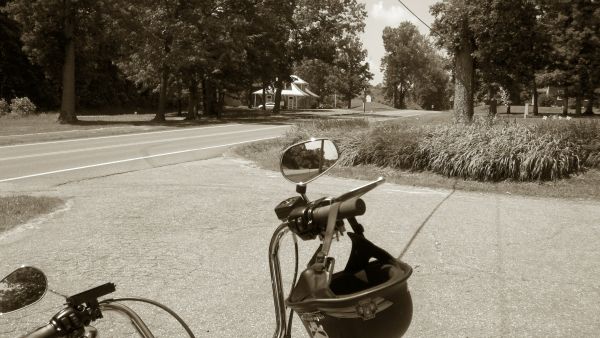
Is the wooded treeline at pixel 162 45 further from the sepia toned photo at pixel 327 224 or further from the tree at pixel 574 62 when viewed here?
the tree at pixel 574 62

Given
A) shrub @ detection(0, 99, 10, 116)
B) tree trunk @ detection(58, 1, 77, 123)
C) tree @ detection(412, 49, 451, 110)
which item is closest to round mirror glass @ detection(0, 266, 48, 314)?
tree trunk @ detection(58, 1, 77, 123)

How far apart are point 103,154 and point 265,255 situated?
11431 mm

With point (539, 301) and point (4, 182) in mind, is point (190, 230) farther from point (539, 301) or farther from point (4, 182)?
point (4, 182)

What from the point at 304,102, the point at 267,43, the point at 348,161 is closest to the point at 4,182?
the point at 348,161

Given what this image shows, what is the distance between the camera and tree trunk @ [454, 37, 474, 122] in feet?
67.5

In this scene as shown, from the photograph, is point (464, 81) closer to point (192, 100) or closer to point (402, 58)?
point (192, 100)

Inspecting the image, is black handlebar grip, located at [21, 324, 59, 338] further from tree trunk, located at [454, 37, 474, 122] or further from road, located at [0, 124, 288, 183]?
tree trunk, located at [454, 37, 474, 122]

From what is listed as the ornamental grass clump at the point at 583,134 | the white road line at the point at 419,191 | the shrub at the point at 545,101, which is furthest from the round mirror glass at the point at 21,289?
the shrub at the point at 545,101

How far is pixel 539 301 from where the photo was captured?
183 inches

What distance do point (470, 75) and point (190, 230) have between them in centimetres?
1678

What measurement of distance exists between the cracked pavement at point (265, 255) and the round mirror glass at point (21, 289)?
248 cm

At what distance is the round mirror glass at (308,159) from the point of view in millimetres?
2318

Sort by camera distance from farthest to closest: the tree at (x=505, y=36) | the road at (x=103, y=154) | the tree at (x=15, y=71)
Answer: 1. the tree at (x=15, y=71)
2. the tree at (x=505, y=36)
3. the road at (x=103, y=154)

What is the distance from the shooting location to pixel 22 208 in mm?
A: 7910
